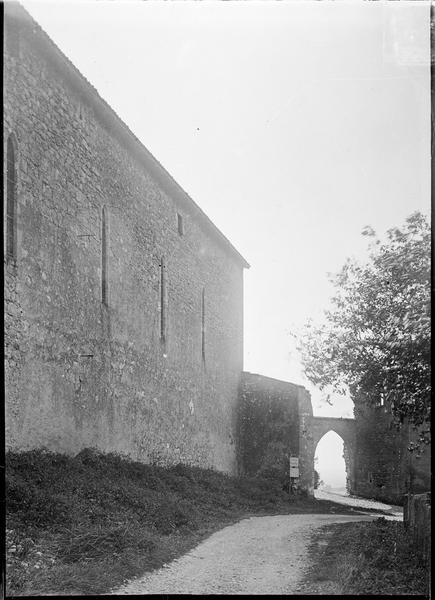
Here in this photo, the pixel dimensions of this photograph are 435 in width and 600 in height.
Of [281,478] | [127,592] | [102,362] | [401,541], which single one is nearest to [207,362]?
[281,478]

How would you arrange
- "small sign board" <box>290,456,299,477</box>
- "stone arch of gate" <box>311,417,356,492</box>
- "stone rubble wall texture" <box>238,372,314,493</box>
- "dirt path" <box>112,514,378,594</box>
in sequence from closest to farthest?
"dirt path" <box>112,514,378,594</box>, "small sign board" <box>290,456,299,477</box>, "stone rubble wall texture" <box>238,372,314,493</box>, "stone arch of gate" <box>311,417,356,492</box>

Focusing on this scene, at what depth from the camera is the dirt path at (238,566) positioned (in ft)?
26.0

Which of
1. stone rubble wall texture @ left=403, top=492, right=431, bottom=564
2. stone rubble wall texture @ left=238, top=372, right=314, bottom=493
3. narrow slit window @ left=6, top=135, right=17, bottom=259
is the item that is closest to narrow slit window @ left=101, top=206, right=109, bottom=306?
narrow slit window @ left=6, top=135, right=17, bottom=259

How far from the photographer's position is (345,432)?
33.5 meters

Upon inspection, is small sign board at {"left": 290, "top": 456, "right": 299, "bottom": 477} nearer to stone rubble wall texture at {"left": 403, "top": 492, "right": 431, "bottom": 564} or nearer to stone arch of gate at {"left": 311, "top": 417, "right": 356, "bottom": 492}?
stone arch of gate at {"left": 311, "top": 417, "right": 356, "bottom": 492}

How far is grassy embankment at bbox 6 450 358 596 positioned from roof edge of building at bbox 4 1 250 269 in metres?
6.98

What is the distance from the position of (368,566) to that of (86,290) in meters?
7.68

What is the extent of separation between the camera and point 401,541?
10445mm

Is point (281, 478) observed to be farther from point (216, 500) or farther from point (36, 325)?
point (36, 325)

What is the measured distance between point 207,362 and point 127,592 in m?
15.5

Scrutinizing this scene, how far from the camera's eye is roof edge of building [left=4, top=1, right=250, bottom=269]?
11.2 metres

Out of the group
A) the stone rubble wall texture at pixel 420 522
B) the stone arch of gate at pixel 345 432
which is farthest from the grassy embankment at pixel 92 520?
the stone arch of gate at pixel 345 432

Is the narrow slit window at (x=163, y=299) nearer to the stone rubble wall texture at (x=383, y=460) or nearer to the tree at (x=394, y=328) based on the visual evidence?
the tree at (x=394, y=328)

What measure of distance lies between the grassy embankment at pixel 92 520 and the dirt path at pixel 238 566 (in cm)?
28
